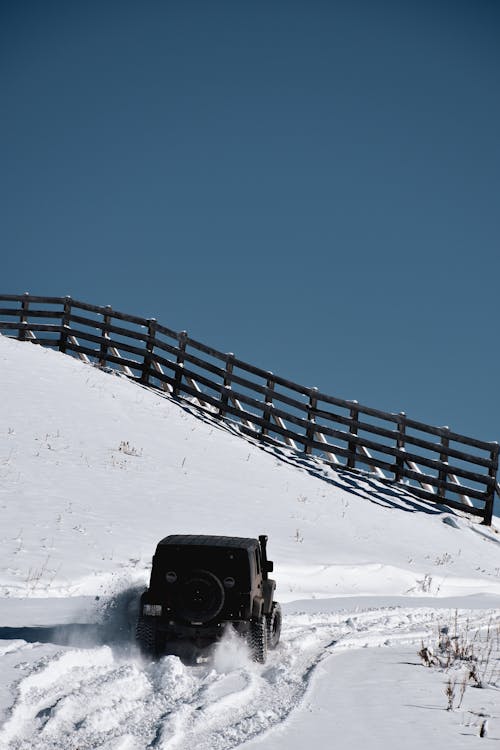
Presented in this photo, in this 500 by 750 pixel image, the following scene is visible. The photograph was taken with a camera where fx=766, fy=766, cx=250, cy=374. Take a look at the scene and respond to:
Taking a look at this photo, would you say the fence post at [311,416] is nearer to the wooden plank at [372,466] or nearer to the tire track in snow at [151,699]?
the wooden plank at [372,466]

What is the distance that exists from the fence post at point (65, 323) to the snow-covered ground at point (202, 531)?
1139 mm

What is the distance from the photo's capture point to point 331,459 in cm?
2128

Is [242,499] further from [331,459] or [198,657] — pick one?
[198,657]

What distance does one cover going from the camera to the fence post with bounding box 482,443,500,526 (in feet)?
65.3

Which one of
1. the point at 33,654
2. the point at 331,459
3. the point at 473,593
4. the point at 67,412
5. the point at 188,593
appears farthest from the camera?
the point at 331,459

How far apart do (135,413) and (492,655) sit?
13.6 meters

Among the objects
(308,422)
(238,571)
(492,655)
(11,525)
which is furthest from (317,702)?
(308,422)

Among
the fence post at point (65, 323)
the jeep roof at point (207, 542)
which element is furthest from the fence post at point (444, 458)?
the jeep roof at point (207, 542)

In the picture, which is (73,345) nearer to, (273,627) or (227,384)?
(227,384)

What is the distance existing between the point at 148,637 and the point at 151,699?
1391 millimetres

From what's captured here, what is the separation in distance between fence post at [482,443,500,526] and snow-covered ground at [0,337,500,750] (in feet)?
1.17

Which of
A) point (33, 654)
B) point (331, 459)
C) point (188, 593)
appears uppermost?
point (331, 459)

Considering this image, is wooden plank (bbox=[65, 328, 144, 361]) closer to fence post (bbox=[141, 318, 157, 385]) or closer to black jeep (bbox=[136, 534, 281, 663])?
fence post (bbox=[141, 318, 157, 385])

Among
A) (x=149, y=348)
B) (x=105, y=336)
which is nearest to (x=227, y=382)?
(x=149, y=348)
